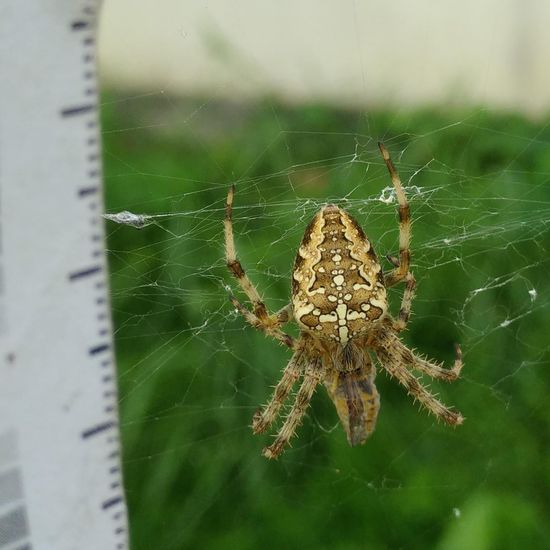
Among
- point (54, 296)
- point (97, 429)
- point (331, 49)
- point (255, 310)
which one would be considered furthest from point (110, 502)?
point (331, 49)

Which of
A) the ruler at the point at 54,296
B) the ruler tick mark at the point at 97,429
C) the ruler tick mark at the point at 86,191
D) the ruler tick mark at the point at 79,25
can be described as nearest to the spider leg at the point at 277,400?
the ruler at the point at 54,296

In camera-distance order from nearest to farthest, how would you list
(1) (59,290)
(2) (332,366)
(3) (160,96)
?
(1) (59,290) < (2) (332,366) < (3) (160,96)

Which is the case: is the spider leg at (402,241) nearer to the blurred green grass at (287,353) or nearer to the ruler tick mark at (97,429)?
the blurred green grass at (287,353)

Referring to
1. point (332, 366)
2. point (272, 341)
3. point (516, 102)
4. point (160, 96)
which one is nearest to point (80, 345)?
point (332, 366)

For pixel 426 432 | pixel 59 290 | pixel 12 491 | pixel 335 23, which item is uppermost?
pixel 59 290

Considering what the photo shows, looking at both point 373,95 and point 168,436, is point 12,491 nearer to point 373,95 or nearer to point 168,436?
point 168,436

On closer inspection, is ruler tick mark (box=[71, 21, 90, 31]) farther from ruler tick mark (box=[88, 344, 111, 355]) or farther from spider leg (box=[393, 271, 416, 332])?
spider leg (box=[393, 271, 416, 332])
